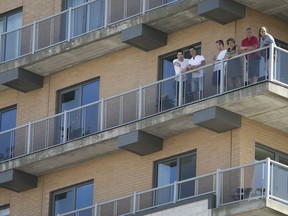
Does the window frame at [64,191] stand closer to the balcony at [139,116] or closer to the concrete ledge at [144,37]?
the balcony at [139,116]

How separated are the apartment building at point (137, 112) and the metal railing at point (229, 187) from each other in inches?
1.5

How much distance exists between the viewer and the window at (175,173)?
6344 cm

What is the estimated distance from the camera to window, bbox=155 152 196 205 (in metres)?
63.4

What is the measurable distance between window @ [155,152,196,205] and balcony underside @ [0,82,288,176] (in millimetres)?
774

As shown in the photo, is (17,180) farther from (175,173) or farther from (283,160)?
(283,160)

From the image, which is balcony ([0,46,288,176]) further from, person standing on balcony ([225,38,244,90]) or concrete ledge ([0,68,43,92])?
concrete ledge ([0,68,43,92])

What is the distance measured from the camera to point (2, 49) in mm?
71562

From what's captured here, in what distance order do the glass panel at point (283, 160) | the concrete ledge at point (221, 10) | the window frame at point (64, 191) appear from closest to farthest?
the concrete ledge at point (221, 10) → the glass panel at point (283, 160) → the window frame at point (64, 191)

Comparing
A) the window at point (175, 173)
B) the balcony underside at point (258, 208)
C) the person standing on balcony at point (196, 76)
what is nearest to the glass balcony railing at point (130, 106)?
the person standing on balcony at point (196, 76)

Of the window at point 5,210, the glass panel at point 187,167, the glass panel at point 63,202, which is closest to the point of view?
the glass panel at point 187,167

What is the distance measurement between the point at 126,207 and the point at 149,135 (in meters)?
2.19

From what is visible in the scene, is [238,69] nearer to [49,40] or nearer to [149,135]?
[149,135]

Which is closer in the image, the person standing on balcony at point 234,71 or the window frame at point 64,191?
the person standing on balcony at point 234,71

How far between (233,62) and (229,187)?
3467 millimetres
